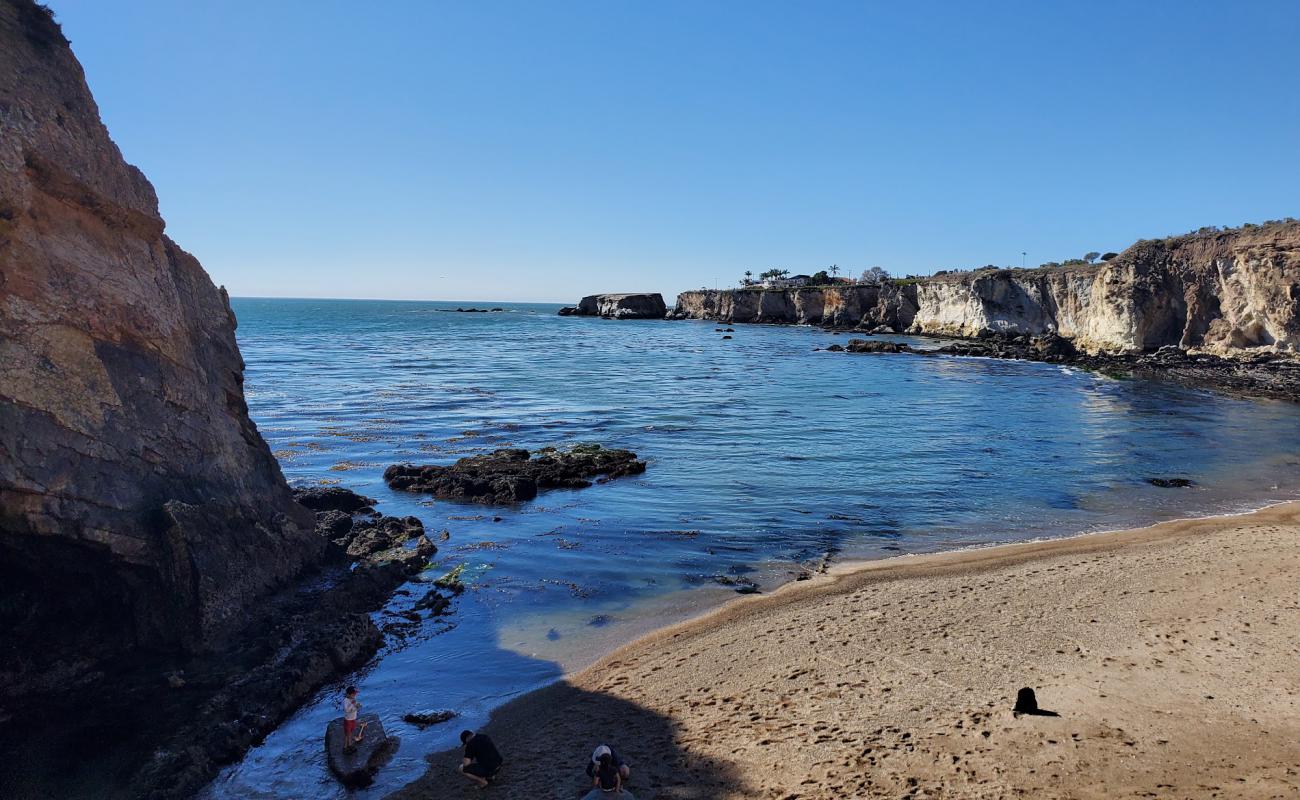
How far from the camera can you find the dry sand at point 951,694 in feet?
27.7

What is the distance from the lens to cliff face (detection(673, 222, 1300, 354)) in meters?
48.1

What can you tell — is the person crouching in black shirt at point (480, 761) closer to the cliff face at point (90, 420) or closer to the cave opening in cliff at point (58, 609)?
the cliff face at point (90, 420)

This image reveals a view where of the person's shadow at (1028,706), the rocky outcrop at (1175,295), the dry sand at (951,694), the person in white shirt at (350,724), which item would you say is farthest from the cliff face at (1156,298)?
the person in white shirt at (350,724)

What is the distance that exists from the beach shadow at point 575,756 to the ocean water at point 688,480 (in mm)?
481

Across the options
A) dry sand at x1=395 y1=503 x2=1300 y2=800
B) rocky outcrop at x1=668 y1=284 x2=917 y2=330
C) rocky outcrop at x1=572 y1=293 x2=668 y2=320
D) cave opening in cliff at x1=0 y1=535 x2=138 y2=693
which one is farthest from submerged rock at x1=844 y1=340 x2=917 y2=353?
rocky outcrop at x1=572 y1=293 x2=668 y2=320

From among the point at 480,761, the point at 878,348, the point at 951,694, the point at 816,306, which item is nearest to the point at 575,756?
the point at 480,761

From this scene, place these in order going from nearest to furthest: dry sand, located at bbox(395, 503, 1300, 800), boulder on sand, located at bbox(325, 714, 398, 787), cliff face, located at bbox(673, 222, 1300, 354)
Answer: dry sand, located at bbox(395, 503, 1300, 800)
boulder on sand, located at bbox(325, 714, 398, 787)
cliff face, located at bbox(673, 222, 1300, 354)

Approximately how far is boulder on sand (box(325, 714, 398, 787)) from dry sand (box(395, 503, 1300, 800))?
25.7 inches

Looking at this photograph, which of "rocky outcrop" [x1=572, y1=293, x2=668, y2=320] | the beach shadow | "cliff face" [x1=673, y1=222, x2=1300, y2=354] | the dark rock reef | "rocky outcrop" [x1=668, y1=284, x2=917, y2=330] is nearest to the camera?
the beach shadow

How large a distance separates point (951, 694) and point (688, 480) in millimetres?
14208

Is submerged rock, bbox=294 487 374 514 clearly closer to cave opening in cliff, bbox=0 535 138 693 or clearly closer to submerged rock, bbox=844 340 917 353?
cave opening in cliff, bbox=0 535 138 693

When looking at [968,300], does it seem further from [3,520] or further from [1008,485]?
[3,520]

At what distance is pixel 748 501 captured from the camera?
21.6 metres

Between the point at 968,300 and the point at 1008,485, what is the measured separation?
6906 centimetres
